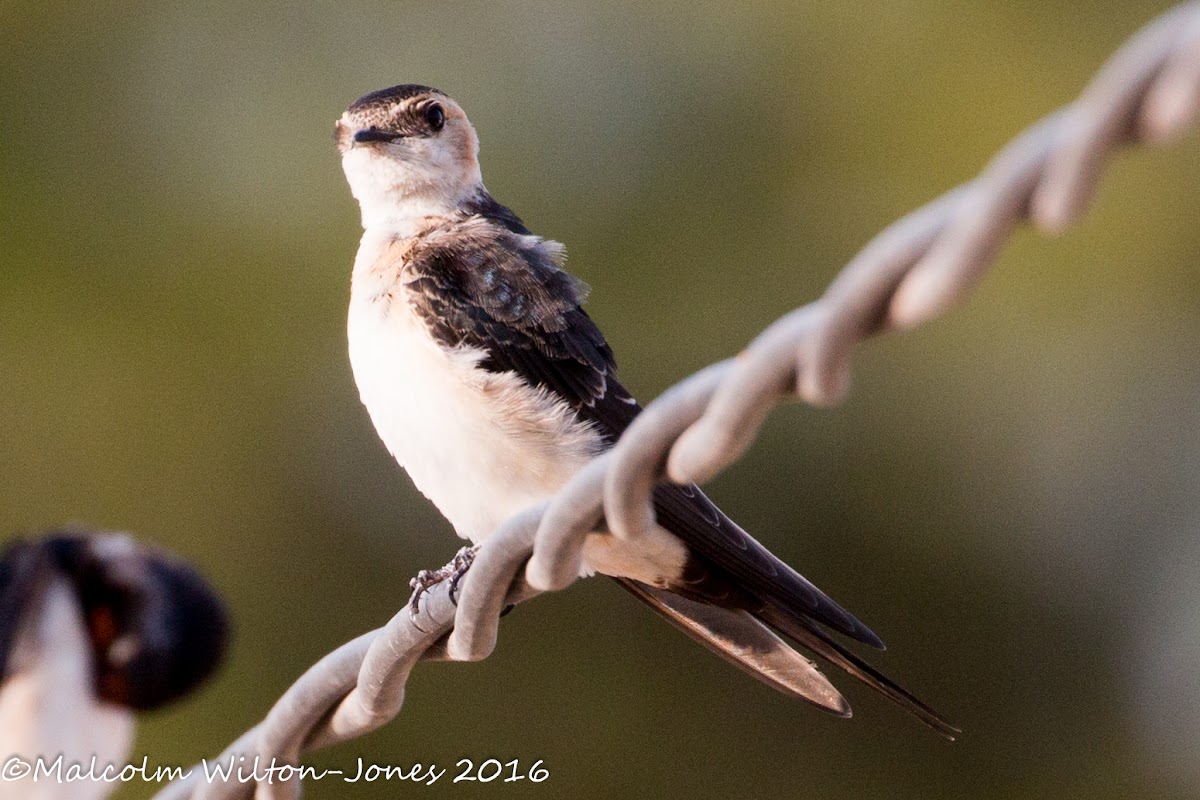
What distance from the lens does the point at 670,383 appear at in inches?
276

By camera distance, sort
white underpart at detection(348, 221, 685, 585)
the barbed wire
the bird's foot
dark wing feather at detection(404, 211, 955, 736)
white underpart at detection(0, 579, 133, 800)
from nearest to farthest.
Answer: the barbed wire, white underpart at detection(0, 579, 133, 800), dark wing feather at detection(404, 211, 955, 736), the bird's foot, white underpart at detection(348, 221, 685, 585)

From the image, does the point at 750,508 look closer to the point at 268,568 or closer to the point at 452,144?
the point at 268,568

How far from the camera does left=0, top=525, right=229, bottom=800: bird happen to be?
7.14 ft

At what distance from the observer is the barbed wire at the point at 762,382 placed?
62.6 inches

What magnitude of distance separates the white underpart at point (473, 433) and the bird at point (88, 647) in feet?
5.29

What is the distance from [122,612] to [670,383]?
4.84 m

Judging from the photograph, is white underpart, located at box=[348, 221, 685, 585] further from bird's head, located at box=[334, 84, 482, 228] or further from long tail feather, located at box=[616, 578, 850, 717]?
bird's head, located at box=[334, 84, 482, 228]

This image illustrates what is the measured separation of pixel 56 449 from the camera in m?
7.45

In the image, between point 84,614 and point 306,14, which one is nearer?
point 84,614

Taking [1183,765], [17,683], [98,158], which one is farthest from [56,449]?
[17,683]

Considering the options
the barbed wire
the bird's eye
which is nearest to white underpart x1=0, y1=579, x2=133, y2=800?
the barbed wire

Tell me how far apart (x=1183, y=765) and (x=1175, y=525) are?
114 centimetres

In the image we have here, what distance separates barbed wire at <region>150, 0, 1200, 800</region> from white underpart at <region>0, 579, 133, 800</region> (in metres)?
0.52

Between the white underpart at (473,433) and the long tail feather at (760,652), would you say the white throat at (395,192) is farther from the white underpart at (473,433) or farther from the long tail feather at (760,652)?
the long tail feather at (760,652)
